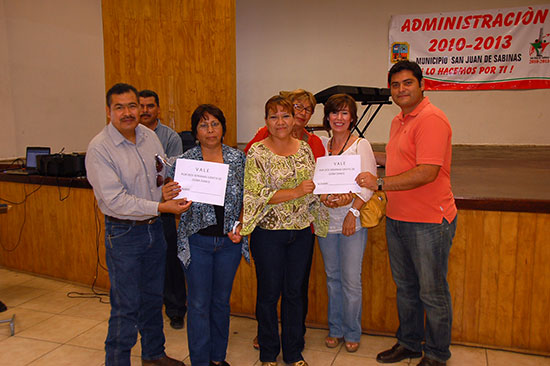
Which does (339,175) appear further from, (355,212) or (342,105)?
(342,105)

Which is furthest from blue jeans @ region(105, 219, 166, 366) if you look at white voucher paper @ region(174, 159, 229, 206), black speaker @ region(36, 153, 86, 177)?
black speaker @ region(36, 153, 86, 177)

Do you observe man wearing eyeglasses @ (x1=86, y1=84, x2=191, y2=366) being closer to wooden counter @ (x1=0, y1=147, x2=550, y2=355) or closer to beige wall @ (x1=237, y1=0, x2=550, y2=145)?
wooden counter @ (x1=0, y1=147, x2=550, y2=355)

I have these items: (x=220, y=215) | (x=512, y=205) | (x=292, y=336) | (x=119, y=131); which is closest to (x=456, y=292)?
(x=512, y=205)

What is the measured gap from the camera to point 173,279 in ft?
10.0

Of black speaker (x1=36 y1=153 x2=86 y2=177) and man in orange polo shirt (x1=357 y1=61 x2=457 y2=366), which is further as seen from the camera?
black speaker (x1=36 y1=153 x2=86 y2=177)

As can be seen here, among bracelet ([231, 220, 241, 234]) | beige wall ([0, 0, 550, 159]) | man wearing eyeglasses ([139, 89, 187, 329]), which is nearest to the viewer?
bracelet ([231, 220, 241, 234])

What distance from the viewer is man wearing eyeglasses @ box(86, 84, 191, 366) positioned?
6.68 feet

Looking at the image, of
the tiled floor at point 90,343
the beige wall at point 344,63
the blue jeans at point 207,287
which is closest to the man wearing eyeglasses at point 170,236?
the tiled floor at point 90,343

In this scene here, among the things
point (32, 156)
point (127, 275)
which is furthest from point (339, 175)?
point (32, 156)

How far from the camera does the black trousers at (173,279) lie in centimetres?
302

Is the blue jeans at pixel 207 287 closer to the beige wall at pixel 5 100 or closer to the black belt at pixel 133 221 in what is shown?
the black belt at pixel 133 221

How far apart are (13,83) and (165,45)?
96.3 inches

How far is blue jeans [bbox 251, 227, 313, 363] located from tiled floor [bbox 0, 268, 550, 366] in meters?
0.25

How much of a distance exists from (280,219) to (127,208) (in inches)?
29.7
